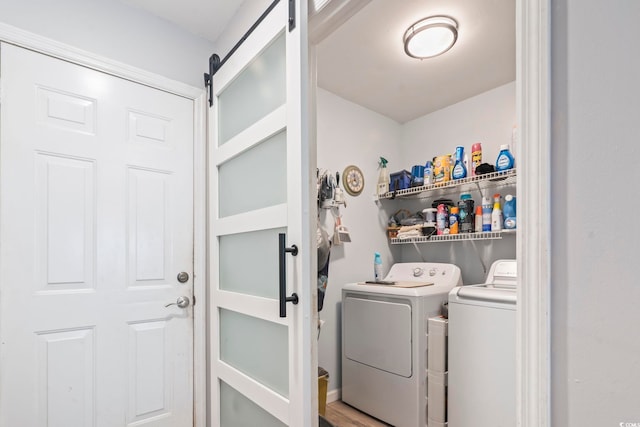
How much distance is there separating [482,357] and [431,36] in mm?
1845

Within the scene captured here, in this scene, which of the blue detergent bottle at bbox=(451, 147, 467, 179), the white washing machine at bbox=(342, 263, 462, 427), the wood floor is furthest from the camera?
the blue detergent bottle at bbox=(451, 147, 467, 179)

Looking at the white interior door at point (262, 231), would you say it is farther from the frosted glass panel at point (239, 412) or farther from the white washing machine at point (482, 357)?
the white washing machine at point (482, 357)

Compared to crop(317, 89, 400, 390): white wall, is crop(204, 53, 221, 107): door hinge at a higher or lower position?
higher

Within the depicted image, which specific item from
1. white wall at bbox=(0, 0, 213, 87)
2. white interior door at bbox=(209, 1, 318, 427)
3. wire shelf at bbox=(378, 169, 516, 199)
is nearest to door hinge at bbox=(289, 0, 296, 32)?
white interior door at bbox=(209, 1, 318, 427)

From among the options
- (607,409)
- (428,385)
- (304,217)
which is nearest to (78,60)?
(304,217)

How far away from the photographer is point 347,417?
2.35 meters

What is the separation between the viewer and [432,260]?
2902 millimetres

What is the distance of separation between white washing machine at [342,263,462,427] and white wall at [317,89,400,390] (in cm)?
14

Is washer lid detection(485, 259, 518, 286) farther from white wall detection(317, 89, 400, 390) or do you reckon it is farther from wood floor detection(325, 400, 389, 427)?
wood floor detection(325, 400, 389, 427)

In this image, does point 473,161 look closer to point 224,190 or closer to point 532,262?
point 224,190

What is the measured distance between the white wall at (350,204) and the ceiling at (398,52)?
0.15m

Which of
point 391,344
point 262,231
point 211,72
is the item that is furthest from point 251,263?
point 391,344

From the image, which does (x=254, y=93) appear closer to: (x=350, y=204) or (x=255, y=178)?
(x=255, y=178)

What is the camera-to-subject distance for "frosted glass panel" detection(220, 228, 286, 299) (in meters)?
1.31
